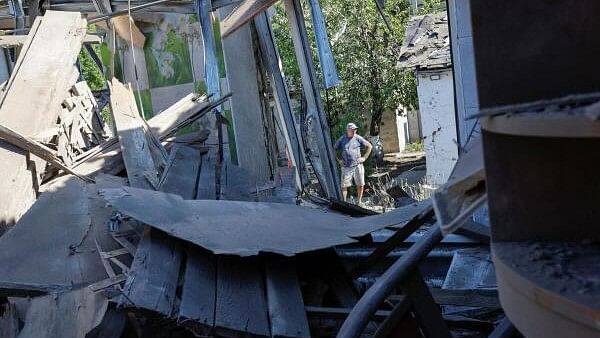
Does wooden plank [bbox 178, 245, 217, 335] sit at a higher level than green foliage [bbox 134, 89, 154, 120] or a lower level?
lower

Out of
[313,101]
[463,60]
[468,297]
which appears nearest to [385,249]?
[468,297]

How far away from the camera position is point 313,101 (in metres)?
8.83

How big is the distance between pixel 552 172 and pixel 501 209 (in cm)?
14

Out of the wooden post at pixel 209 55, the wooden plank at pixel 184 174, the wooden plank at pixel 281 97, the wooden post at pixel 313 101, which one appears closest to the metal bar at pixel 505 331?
the wooden plank at pixel 184 174

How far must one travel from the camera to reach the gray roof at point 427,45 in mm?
13867

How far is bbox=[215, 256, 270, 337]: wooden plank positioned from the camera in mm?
3262

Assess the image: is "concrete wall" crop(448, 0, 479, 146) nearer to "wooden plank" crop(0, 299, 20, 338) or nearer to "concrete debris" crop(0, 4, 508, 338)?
"concrete debris" crop(0, 4, 508, 338)

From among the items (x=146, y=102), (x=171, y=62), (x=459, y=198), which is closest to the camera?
(x=459, y=198)

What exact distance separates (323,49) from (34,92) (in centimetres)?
323

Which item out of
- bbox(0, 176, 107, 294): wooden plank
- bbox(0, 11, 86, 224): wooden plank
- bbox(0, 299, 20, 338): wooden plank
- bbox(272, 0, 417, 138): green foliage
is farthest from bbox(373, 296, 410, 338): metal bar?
bbox(272, 0, 417, 138): green foliage

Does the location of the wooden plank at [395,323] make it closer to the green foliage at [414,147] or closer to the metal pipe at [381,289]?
the metal pipe at [381,289]

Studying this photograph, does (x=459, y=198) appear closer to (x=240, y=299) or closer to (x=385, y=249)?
(x=240, y=299)

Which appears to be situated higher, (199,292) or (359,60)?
(359,60)

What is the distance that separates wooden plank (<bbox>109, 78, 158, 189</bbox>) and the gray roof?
8239 millimetres
